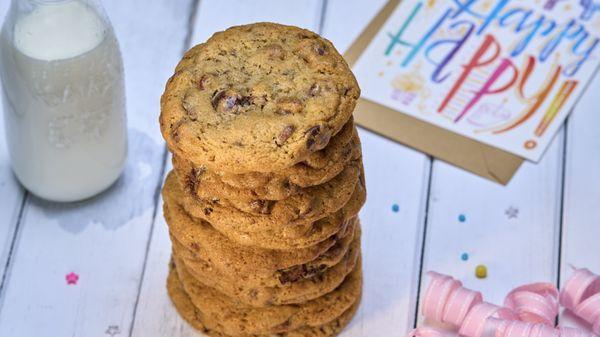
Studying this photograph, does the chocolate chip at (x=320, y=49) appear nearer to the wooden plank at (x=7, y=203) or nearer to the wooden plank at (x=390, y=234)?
the wooden plank at (x=390, y=234)

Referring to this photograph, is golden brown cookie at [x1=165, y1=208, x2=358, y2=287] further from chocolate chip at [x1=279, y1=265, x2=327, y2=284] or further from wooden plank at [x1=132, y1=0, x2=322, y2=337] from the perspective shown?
wooden plank at [x1=132, y1=0, x2=322, y2=337]

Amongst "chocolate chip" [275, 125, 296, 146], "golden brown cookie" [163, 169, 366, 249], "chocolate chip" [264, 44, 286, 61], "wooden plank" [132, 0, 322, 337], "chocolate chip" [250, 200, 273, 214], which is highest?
"chocolate chip" [264, 44, 286, 61]

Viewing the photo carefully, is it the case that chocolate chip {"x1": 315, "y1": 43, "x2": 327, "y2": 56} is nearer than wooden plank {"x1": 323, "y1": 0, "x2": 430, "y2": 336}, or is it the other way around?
chocolate chip {"x1": 315, "y1": 43, "x2": 327, "y2": 56}

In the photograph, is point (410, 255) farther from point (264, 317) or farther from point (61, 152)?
point (61, 152)

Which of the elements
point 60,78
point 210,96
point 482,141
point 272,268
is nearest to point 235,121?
point 210,96

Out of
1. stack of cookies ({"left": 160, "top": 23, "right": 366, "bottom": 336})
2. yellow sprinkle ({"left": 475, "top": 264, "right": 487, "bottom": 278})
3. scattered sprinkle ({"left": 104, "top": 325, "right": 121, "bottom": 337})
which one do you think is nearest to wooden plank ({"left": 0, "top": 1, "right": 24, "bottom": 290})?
scattered sprinkle ({"left": 104, "top": 325, "right": 121, "bottom": 337})

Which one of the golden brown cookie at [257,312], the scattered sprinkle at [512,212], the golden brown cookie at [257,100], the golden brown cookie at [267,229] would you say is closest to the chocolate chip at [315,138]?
the golden brown cookie at [257,100]
